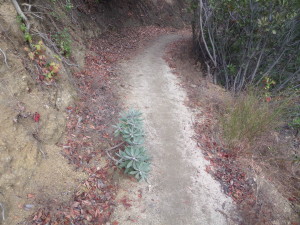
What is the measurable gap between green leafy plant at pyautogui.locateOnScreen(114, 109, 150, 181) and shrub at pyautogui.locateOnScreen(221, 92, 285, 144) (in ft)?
8.35

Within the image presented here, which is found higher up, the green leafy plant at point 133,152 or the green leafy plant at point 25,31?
the green leafy plant at point 25,31

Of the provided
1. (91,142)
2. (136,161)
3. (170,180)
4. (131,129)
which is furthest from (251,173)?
(91,142)

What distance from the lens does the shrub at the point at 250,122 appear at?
5.25m

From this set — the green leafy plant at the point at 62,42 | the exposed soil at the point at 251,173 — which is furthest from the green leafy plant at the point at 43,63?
the exposed soil at the point at 251,173

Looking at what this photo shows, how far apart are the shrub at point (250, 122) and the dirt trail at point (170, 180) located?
1004 mm

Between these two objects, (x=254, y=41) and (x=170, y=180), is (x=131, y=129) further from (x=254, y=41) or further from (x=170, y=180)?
(x=254, y=41)

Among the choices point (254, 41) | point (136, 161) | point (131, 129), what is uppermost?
point (131, 129)

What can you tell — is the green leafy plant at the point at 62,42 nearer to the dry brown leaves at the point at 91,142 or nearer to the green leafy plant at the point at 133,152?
the dry brown leaves at the point at 91,142

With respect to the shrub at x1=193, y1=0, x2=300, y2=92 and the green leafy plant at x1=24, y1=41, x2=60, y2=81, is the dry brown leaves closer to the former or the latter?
the green leafy plant at x1=24, y1=41, x2=60, y2=81

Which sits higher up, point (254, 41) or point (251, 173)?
point (254, 41)

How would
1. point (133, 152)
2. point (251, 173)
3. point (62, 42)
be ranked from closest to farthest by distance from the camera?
point (133, 152), point (251, 173), point (62, 42)

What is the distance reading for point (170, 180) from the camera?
430 centimetres

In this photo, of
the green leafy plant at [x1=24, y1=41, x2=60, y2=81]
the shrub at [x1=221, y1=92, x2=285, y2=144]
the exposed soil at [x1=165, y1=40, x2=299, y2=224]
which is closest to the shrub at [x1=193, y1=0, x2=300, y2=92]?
the exposed soil at [x1=165, y1=40, x2=299, y2=224]

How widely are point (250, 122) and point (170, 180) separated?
8.34 feet
